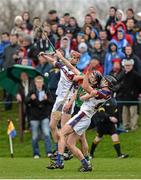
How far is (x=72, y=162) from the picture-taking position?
24188mm

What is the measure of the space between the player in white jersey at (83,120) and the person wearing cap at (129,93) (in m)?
8.30

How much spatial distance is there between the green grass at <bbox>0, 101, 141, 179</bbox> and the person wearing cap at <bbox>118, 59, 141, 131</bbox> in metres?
0.57

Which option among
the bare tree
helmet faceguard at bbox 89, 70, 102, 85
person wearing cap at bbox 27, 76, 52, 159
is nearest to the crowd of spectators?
person wearing cap at bbox 27, 76, 52, 159

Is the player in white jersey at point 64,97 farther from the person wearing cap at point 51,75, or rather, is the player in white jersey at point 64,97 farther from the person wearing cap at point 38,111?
the person wearing cap at point 51,75

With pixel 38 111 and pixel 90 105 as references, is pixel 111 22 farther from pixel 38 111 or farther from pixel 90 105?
pixel 90 105

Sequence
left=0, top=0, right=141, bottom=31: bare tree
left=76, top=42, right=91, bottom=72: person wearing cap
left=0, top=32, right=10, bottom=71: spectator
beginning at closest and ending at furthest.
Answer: left=76, top=42, right=91, bottom=72: person wearing cap, left=0, top=32, right=10, bottom=71: spectator, left=0, top=0, right=141, bottom=31: bare tree

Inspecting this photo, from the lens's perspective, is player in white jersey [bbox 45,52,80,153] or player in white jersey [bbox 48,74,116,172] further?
player in white jersey [bbox 45,52,80,153]

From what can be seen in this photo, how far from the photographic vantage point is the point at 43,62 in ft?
101

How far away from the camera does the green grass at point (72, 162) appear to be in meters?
19.9

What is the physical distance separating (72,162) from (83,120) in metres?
3.70

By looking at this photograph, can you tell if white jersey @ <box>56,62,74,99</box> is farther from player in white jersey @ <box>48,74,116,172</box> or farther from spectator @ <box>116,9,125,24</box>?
spectator @ <box>116,9,125,24</box>

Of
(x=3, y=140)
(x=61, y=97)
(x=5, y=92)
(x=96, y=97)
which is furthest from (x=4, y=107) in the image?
(x=96, y=97)

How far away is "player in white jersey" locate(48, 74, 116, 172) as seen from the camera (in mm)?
20438

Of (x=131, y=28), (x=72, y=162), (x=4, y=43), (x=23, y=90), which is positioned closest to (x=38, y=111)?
(x=23, y=90)
